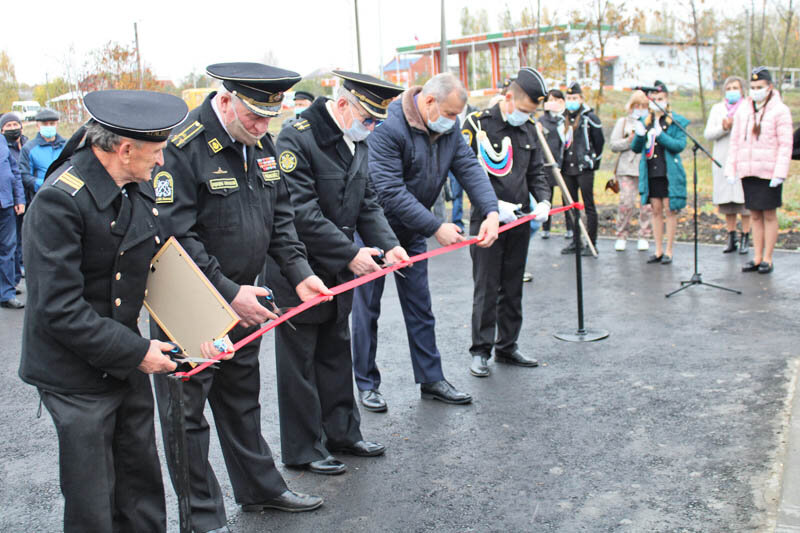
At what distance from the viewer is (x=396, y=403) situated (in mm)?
5641

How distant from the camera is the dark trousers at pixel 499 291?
20.2 ft

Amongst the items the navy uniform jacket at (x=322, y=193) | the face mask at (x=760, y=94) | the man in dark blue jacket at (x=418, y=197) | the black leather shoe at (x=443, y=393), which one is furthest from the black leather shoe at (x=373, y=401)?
the face mask at (x=760, y=94)

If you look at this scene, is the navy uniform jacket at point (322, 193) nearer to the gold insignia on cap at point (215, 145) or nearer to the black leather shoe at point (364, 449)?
the gold insignia on cap at point (215, 145)

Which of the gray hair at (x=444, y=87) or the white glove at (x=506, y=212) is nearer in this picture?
the gray hair at (x=444, y=87)

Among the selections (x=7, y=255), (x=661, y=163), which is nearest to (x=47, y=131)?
(x=7, y=255)

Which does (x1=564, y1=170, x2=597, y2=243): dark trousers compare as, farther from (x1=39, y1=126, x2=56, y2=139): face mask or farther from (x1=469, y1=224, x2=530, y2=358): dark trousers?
(x1=39, y1=126, x2=56, y2=139): face mask

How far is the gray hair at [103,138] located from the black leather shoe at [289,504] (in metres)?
2.01

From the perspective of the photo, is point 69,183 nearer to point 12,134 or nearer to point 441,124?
point 441,124

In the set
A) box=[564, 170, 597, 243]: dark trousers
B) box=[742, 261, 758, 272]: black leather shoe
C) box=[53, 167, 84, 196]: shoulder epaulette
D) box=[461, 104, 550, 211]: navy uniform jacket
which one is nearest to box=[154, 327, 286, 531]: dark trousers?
box=[53, 167, 84, 196]: shoulder epaulette

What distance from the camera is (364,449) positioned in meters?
4.70

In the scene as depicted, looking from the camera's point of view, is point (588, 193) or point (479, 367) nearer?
point (479, 367)

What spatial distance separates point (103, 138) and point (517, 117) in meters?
3.86

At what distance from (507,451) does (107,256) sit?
9.02 ft

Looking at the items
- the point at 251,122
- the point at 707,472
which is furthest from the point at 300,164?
the point at 707,472
